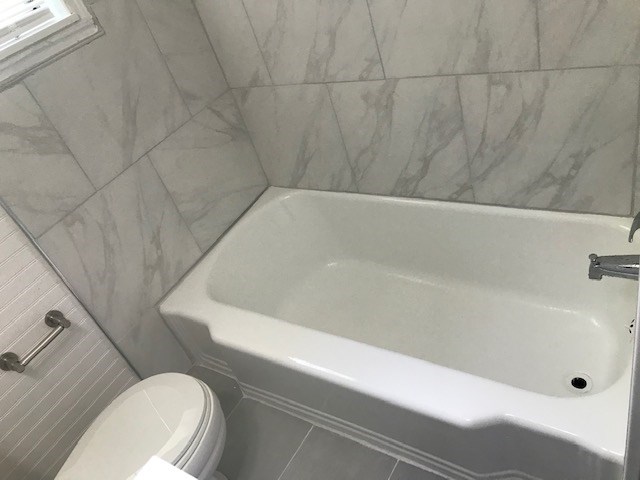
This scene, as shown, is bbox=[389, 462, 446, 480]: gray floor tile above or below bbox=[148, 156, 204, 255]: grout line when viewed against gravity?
below

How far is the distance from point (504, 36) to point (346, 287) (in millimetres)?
1087

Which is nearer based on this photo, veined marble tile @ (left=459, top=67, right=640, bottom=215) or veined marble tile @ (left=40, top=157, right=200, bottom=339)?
veined marble tile @ (left=459, top=67, right=640, bottom=215)

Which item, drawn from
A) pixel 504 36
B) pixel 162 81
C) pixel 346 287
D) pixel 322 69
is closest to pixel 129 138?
pixel 162 81

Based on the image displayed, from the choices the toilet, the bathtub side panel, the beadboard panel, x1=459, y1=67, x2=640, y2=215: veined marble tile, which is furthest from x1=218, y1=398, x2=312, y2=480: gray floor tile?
x1=459, y1=67, x2=640, y2=215: veined marble tile

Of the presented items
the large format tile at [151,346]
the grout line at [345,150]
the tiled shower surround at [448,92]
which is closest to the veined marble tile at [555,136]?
the tiled shower surround at [448,92]

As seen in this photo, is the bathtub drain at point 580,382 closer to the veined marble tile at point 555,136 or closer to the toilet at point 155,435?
the veined marble tile at point 555,136

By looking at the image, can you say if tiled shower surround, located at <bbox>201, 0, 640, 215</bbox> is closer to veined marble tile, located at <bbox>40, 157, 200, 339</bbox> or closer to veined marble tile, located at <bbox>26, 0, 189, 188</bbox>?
veined marble tile, located at <bbox>26, 0, 189, 188</bbox>

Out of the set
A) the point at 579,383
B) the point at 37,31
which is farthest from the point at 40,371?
the point at 579,383

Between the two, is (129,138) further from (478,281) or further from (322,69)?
(478,281)

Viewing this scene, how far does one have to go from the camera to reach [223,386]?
6.21ft

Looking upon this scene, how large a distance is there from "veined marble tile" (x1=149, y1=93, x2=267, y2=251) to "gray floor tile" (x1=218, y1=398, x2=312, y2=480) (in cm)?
65

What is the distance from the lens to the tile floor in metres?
1.50

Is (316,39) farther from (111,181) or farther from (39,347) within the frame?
(39,347)

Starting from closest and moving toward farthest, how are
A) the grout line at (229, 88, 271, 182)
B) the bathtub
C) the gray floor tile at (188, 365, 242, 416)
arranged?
the bathtub → the gray floor tile at (188, 365, 242, 416) → the grout line at (229, 88, 271, 182)
